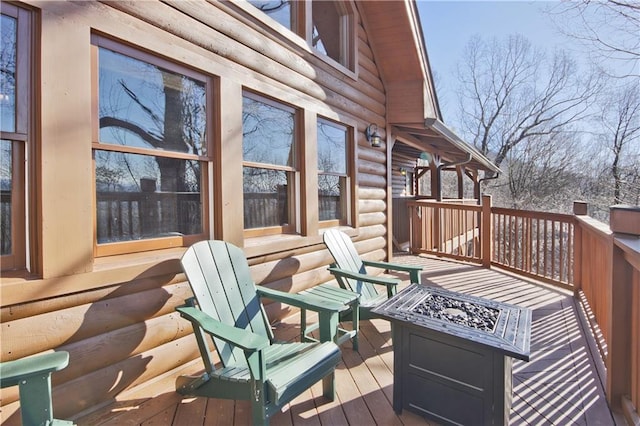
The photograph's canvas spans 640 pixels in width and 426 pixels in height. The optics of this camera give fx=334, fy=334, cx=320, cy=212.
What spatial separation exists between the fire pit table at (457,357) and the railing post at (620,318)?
48 cm

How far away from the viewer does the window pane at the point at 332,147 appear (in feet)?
12.2

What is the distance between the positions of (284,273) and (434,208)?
388 centimetres

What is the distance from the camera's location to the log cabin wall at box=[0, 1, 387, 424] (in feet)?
5.22

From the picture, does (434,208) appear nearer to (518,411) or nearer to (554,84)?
(518,411)

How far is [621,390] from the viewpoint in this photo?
1857 mm

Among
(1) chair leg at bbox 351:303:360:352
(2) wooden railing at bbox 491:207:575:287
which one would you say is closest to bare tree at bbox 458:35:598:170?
(2) wooden railing at bbox 491:207:575:287

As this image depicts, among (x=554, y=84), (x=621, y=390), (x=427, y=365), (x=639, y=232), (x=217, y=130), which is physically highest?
(x=554, y=84)

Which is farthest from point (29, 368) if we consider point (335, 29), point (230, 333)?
point (335, 29)

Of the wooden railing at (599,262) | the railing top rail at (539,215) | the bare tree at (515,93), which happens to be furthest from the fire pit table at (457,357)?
the bare tree at (515,93)

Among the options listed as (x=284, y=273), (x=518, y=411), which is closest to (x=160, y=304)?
(x=284, y=273)

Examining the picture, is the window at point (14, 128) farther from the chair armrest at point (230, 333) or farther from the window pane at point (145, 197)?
the chair armrest at point (230, 333)

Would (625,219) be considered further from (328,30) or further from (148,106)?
(328,30)

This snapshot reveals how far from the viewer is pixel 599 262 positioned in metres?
2.70

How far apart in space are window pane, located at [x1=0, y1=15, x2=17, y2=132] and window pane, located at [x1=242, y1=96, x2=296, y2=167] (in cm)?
142
